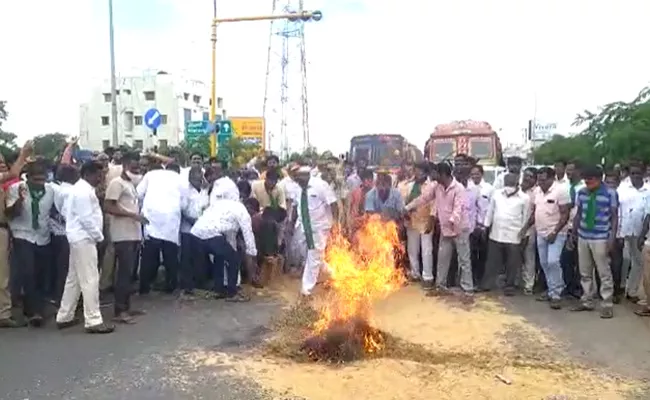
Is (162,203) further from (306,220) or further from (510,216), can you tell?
(510,216)

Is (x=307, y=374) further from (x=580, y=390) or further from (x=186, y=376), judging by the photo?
(x=580, y=390)

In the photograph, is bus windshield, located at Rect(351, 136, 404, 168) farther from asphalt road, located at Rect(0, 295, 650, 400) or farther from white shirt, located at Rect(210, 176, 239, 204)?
asphalt road, located at Rect(0, 295, 650, 400)

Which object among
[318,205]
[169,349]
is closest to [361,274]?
[169,349]

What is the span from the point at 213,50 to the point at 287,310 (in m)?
11.0

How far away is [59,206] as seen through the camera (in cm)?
817

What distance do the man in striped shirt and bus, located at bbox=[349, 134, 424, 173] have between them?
12369 millimetres

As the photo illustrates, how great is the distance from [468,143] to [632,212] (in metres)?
10.8

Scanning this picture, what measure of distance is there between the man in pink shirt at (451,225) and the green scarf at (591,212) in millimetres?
1704

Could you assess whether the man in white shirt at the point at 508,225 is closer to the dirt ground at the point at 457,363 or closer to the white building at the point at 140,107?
the dirt ground at the point at 457,363

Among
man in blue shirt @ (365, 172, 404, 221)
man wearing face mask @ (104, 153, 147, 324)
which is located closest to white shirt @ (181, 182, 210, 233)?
man wearing face mask @ (104, 153, 147, 324)

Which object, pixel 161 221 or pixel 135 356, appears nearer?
pixel 135 356

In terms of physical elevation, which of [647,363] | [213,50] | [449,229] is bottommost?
[647,363]

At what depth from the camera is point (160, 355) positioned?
6.78m

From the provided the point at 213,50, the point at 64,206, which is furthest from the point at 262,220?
the point at 213,50
